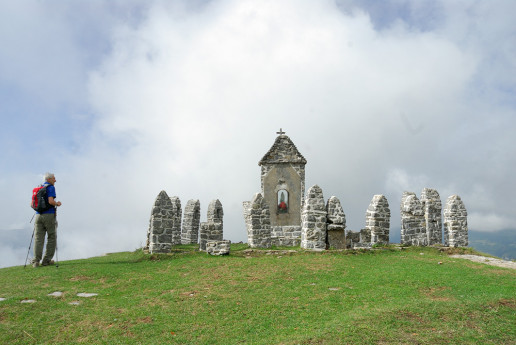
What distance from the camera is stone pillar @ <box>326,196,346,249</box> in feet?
63.0

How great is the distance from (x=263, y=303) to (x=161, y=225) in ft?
29.7

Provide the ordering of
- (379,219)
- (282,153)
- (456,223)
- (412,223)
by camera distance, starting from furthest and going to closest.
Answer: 1. (282,153)
2. (456,223)
3. (412,223)
4. (379,219)

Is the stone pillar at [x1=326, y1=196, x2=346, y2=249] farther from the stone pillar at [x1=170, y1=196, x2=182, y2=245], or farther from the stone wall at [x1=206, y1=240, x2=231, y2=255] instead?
the stone pillar at [x1=170, y1=196, x2=182, y2=245]

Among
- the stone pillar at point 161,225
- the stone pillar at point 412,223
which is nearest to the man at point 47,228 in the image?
the stone pillar at point 161,225

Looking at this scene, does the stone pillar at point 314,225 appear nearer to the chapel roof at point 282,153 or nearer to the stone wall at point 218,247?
the stone wall at point 218,247

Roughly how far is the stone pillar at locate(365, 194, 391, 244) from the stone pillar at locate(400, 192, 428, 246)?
1.05 m

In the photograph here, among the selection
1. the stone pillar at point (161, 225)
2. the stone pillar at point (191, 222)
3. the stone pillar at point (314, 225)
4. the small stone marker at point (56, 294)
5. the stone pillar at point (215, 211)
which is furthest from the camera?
the stone pillar at point (191, 222)

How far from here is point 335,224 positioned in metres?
19.2

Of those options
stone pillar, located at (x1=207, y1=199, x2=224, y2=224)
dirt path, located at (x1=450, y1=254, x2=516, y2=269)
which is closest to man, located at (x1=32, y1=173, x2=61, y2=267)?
stone pillar, located at (x1=207, y1=199, x2=224, y2=224)

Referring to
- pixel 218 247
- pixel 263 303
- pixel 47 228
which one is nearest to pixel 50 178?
pixel 47 228

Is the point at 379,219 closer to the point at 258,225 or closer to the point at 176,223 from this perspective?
the point at 258,225

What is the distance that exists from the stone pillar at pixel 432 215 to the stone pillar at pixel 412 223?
171 cm

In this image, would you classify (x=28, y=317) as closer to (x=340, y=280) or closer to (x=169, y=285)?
(x=169, y=285)

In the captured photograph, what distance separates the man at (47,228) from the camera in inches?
632
